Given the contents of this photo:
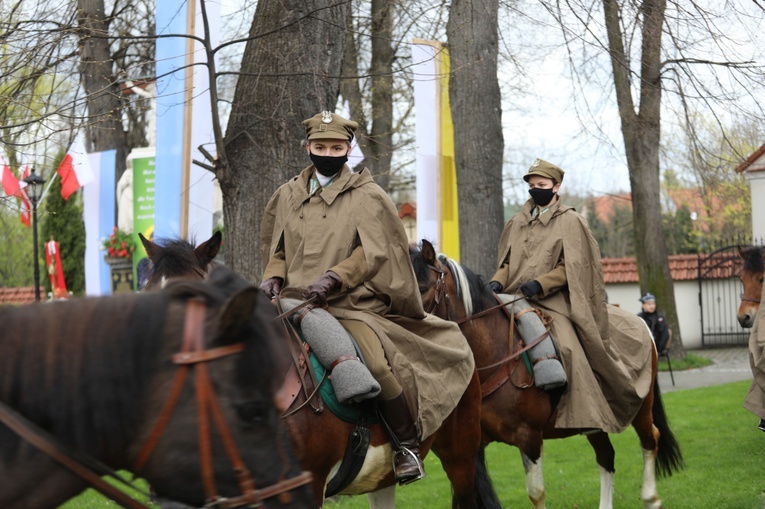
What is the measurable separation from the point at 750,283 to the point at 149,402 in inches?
357

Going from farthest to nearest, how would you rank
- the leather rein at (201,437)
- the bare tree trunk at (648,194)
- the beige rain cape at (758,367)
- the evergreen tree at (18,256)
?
the evergreen tree at (18,256)
the bare tree trunk at (648,194)
the beige rain cape at (758,367)
the leather rein at (201,437)

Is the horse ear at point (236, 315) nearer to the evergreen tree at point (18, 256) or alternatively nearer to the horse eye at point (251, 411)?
the horse eye at point (251, 411)

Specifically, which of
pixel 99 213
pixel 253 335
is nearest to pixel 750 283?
pixel 253 335

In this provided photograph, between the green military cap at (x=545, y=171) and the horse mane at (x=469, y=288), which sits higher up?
the green military cap at (x=545, y=171)

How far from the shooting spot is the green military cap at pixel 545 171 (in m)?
7.55

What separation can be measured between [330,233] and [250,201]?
285cm

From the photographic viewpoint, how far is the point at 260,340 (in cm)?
258

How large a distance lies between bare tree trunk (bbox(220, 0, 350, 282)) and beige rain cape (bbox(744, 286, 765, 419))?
13.5 feet

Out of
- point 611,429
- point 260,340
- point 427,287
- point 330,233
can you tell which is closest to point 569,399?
point 611,429

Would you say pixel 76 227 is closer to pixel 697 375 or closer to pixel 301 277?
pixel 697 375

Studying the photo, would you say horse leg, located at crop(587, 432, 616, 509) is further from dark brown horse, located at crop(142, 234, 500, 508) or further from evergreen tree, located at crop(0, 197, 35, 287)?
evergreen tree, located at crop(0, 197, 35, 287)

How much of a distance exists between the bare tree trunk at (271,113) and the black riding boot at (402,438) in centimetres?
306

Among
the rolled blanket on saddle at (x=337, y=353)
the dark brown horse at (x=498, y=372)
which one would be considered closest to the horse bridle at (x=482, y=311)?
the dark brown horse at (x=498, y=372)

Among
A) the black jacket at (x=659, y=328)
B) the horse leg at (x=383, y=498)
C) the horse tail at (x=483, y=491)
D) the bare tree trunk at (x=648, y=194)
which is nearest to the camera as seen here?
the horse leg at (x=383, y=498)
